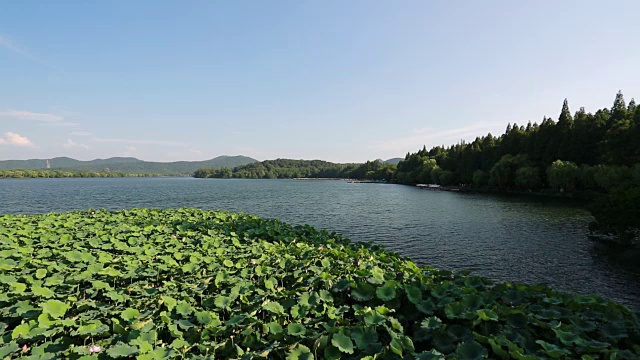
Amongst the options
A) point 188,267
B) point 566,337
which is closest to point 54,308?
point 188,267

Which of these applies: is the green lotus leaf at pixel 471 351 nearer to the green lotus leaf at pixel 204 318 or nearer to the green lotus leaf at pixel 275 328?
the green lotus leaf at pixel 275 328

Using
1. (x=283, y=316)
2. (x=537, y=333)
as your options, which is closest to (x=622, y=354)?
(x=537, y=333)

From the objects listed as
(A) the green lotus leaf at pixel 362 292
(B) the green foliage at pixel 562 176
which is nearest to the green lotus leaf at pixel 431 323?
(A) the green lotus leaf at pixel 362 292

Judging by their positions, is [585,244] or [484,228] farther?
[484,228]

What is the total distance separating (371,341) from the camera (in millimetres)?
4199

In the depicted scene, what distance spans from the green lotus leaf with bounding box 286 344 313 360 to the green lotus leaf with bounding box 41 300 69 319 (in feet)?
11.0

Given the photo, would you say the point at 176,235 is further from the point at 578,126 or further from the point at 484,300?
the point at 578,126

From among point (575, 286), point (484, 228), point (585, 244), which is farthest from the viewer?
point (484, 228)

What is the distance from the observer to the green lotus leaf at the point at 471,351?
389 cm

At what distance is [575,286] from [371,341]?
1427cm

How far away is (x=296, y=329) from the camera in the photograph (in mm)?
4480

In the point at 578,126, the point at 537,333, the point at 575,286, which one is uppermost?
the point at 578,126

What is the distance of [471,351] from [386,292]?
1795 mm

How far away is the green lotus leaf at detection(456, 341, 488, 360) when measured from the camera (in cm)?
389
